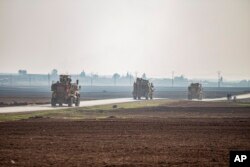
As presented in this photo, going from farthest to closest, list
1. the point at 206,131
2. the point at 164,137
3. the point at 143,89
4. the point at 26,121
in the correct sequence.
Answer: the point at 143,89 < the point at 26,121 < the point at 206,131 < the point at 164,137

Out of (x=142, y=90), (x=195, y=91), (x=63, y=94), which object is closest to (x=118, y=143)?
(x=63, y=94)

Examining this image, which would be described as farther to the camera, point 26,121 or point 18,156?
point 26,121

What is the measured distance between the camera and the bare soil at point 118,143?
69.1ft

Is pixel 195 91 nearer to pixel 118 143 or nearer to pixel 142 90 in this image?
pixel 142 90

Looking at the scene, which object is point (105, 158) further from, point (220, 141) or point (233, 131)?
point (233, 131)

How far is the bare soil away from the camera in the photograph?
69.1 feet

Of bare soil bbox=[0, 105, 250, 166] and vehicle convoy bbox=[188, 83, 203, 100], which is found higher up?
vehicle convoy bbox=[188, 83, 203, 100]

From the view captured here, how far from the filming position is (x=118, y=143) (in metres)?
26.4

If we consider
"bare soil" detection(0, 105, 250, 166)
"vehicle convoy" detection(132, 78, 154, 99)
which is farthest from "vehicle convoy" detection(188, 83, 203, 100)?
"bare soil" detection(0, 105, 250, 166)

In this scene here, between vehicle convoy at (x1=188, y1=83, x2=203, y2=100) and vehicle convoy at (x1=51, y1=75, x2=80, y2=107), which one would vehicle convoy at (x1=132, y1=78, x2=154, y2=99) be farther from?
vehicle convoy at (x1=51, y1=75, x2=80, y2=107)

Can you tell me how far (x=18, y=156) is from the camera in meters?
21.9

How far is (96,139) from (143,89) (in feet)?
222

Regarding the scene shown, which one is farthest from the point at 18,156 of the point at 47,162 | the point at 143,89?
the point at 143,89

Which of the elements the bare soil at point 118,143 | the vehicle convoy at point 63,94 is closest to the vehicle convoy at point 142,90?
the vehicle convoy at point 63,94
